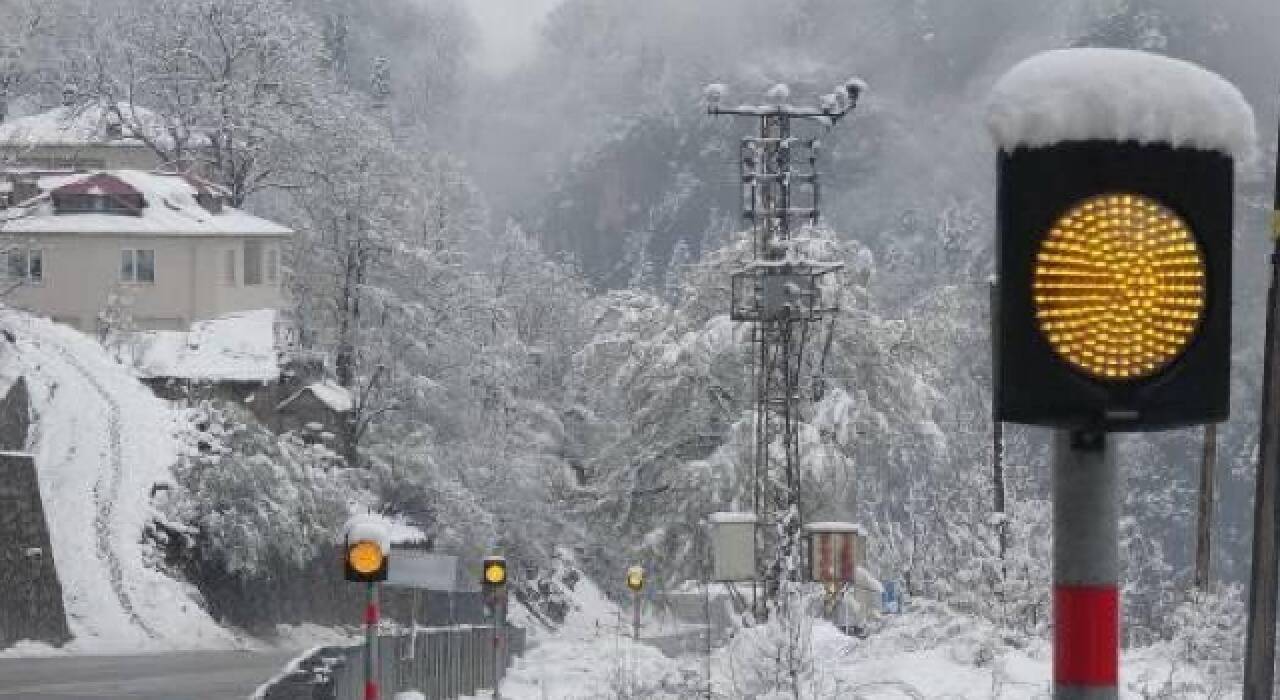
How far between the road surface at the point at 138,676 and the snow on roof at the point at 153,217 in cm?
4151

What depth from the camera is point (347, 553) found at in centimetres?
1075

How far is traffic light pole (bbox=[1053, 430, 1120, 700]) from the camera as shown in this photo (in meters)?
3.13

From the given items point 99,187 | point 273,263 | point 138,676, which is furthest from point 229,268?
point 138,676

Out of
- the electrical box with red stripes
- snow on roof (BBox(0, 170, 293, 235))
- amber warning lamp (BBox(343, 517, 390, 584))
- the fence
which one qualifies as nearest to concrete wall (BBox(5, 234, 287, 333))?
snow on roof (BBox(0, 170, 293, 235))

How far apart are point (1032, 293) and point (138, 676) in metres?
21.2

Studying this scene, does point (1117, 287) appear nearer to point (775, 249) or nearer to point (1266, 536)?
point (1266, 536)

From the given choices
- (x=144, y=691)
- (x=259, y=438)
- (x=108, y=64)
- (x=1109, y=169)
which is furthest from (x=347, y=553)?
(x=108, y=64)

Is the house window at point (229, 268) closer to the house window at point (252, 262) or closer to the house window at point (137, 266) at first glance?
the house window at point (252, 262)

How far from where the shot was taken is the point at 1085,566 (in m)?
3.14

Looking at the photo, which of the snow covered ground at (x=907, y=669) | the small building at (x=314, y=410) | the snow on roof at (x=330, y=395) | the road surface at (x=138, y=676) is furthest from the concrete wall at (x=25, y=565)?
the snow on roof at (x=330, y=395)

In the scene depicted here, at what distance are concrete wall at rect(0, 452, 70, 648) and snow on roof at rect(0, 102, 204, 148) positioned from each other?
1684 inches

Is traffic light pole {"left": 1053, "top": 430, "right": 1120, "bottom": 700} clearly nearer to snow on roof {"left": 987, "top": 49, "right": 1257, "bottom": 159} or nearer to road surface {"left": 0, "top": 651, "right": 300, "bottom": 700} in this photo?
snow on roof {"left": 987, "top": 49, "right": 1257, "bottom": 159}

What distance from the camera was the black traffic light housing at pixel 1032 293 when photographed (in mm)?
3098

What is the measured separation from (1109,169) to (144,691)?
1900cm
